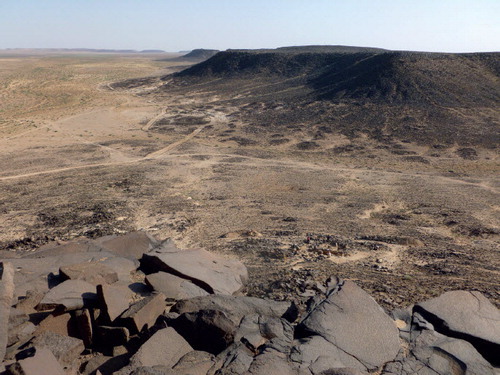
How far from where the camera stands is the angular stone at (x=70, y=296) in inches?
239

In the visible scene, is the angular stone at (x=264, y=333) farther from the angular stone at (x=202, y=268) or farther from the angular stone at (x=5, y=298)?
the angular stone at (x=5, y=298)

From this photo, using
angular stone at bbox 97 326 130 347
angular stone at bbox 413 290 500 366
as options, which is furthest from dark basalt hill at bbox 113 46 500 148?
angular stone at bbox 97 326 130 347

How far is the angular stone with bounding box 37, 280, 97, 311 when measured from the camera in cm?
608

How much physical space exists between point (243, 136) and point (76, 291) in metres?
21.5

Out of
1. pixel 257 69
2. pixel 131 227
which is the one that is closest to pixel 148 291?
pixel 131 227

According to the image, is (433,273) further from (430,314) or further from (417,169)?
(417,169)

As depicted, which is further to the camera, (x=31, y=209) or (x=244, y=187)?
(x=244, y=187)

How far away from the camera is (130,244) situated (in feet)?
30.7

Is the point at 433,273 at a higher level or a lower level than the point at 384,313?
lower

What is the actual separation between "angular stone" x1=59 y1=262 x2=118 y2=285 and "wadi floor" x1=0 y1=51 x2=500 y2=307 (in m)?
2.72

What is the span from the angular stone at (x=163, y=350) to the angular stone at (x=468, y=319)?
3.86 m

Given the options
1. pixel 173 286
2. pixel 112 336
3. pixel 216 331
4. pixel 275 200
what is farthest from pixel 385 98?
pixel 112 336

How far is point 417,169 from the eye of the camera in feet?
67.3

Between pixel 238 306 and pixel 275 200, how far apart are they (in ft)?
29.9
